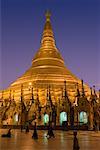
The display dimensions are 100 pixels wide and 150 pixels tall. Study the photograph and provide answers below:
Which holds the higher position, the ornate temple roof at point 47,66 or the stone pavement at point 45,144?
the ornate temple roof at point 47,66

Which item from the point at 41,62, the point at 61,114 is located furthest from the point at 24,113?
the point at 41,62

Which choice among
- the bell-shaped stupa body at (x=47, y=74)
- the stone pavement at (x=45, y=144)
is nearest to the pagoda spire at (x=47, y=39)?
the bell-shaped stupa body at (x=47, y=74)

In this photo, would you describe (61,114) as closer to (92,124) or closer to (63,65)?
(92,124)

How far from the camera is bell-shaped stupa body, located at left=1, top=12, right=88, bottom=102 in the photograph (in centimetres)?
5666

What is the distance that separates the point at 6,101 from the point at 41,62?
15.8m

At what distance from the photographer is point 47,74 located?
6025cm

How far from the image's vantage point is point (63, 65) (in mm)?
67750

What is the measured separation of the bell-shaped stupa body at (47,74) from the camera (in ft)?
186

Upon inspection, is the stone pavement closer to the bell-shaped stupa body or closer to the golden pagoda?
the golden pagoda

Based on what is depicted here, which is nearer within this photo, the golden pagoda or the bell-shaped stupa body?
the golden pagoda

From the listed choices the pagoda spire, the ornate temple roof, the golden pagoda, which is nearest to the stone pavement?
the golden pagoda

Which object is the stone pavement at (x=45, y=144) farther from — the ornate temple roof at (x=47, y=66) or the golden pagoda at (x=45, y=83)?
the ornate temple roof at (x=47, y=66)

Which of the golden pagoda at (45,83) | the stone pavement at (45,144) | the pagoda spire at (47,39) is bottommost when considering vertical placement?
the stone pavement at (45,144)

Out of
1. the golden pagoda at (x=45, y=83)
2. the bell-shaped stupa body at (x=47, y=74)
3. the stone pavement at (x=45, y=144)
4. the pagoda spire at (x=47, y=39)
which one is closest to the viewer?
the stone pavement at (x=45, y=144)
